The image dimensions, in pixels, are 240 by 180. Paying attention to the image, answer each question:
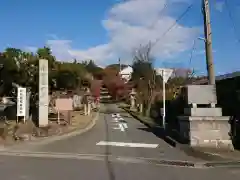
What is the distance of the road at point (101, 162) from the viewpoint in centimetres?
846

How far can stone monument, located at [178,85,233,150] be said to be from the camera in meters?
12.3

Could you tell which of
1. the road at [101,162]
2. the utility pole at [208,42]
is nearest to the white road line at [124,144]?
the road at [101,162]

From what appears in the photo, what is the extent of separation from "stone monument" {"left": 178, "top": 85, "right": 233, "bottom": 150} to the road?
86 centimetres

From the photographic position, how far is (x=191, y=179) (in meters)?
8.16

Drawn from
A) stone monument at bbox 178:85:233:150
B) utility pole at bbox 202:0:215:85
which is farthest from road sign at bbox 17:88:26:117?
utility pole at bbox 202:0:215:85

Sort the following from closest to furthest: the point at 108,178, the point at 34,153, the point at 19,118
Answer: the point at 108,178
the point at 34,153
the point at 19,118

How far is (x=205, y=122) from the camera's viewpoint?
12320 millimetres

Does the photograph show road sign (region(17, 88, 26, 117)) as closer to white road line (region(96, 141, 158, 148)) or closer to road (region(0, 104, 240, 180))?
road (region(0, 104, 240, 180))

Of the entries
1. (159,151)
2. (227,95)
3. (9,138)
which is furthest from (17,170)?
(227,95)

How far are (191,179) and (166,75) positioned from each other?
1301cm

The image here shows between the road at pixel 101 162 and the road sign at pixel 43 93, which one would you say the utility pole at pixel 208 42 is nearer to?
the road at pixel 101 162

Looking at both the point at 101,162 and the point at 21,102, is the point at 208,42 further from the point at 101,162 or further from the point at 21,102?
the point at 21,102

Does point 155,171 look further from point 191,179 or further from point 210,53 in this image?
point 210,53

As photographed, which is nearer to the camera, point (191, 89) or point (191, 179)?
point (191, 179)
